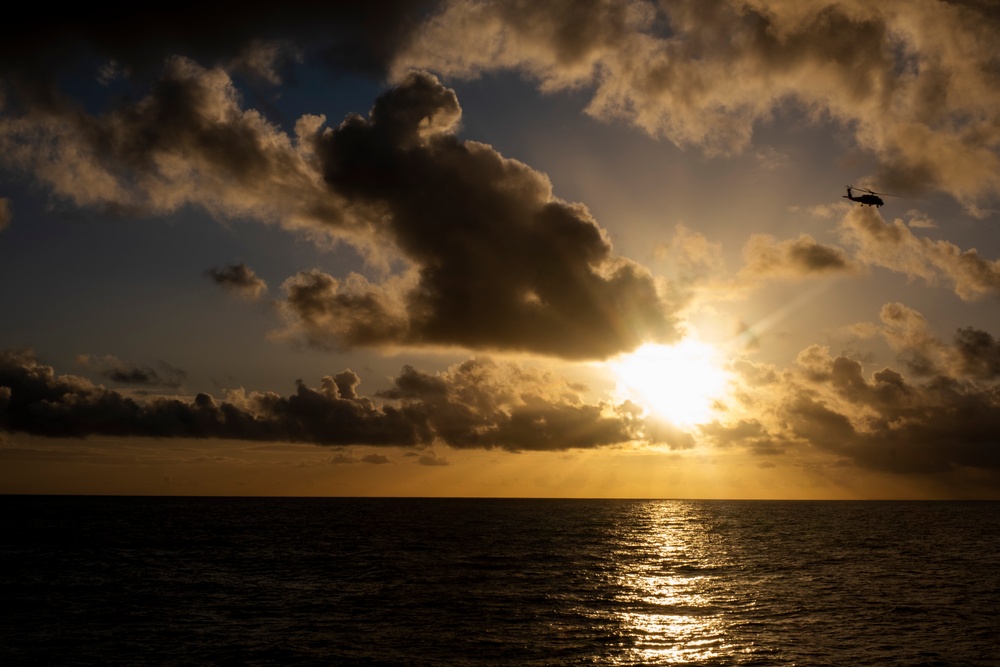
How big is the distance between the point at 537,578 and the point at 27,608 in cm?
4410

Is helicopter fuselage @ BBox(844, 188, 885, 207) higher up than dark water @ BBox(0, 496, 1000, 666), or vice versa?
helicopter fuselage @ BBox(844, 188, 885, 207)

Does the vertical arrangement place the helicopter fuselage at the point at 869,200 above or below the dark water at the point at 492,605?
above

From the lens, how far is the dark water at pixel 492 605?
44.1 m

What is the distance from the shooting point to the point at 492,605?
59844mm

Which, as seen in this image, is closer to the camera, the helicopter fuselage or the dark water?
the dark water

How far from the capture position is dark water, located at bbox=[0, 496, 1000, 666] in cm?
4406

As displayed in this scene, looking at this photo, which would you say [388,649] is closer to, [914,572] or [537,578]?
[537,578]

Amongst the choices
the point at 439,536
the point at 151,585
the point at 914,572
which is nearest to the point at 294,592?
the point at 151,585

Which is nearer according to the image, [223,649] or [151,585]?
[223,649]

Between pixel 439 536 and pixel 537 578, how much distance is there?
6550cm

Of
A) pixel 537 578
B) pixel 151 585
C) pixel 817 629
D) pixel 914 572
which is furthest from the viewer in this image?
pixel 914 572

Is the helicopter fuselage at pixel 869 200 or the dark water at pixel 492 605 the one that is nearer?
the dark water at pixel 492 605

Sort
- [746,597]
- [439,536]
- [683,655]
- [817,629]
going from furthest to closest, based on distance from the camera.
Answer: [439,536]
[746,597]
[817,629]
[683,655]

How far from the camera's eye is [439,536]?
5482 inches
